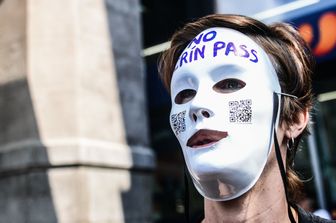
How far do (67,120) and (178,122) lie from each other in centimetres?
318

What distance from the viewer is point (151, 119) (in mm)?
7242

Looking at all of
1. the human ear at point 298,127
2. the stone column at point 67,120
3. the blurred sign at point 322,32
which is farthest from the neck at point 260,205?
the blurred sign at point 322,32

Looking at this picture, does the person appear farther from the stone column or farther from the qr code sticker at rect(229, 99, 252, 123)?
the stone column

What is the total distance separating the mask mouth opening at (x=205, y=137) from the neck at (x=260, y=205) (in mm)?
178

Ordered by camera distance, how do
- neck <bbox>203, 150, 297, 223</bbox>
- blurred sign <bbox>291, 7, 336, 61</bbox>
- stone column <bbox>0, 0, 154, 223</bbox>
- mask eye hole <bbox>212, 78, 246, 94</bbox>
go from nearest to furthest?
A: 1. neck <bbox>203, 150, 297, 223</bbox>
2. mask eye hole <bbox>212, 78, 246, 94</bbox>
3. stone column <bbox>0, 0, 154, 223</bbox>
4. blurred sign <bbox>291, 7, 336, 61</bbox>

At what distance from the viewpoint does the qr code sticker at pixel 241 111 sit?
1.37m

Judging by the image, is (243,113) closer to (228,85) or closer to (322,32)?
(228,85)

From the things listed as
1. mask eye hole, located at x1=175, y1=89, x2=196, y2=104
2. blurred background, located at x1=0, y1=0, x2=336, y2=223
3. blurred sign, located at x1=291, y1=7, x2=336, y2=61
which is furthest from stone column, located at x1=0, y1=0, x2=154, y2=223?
mask eye hole, located at x1=175, y1=89, x2=196, y2=104

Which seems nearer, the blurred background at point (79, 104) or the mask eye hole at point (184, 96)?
the mask eye hole at point (184, 96)

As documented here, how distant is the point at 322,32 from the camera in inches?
201

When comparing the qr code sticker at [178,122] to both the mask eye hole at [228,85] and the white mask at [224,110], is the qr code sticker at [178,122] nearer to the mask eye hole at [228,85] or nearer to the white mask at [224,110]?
the white mask at [224,110]

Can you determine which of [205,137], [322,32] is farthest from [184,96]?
[322,32]

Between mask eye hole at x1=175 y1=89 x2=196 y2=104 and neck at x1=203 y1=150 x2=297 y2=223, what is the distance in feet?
1.15

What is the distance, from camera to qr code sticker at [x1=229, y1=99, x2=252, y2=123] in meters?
1.37
